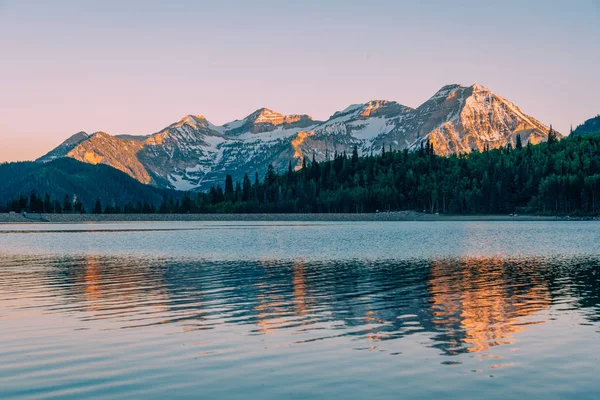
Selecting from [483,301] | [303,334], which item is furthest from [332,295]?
[303,334]

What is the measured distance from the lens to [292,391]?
2089 cm

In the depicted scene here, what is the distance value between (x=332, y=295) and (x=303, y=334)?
46.0ft

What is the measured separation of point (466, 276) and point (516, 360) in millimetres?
31439

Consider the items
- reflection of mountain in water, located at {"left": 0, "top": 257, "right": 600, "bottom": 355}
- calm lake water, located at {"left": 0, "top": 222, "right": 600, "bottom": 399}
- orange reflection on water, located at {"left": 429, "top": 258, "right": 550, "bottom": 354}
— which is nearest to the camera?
calm lake water, located at {"left": 0, "top": 222, "right": 600, "bottom": 399}

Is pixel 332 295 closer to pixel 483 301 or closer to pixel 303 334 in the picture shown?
pixel 483 301

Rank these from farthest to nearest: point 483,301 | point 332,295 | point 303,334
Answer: point 332,295
point 483,301
point 303,334

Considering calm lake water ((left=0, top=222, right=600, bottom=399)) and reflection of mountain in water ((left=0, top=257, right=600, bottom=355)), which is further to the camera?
reflection of mountain in water ((left=0, top=257, right=600, bottom=355))

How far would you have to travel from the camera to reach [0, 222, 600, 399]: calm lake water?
21641 mm

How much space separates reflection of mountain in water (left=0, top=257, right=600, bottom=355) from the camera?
31.9 m

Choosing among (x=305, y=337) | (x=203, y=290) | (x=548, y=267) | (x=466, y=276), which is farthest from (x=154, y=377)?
(x=548, y=267)

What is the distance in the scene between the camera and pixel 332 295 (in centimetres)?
4397

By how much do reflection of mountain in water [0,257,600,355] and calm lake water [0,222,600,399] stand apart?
147mm

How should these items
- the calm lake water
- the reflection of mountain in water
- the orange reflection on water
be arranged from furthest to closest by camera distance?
1. the reflection of mountain in water
2. the orange reflection on water
3. the calm lake water

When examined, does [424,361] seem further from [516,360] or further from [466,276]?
[466,276]
